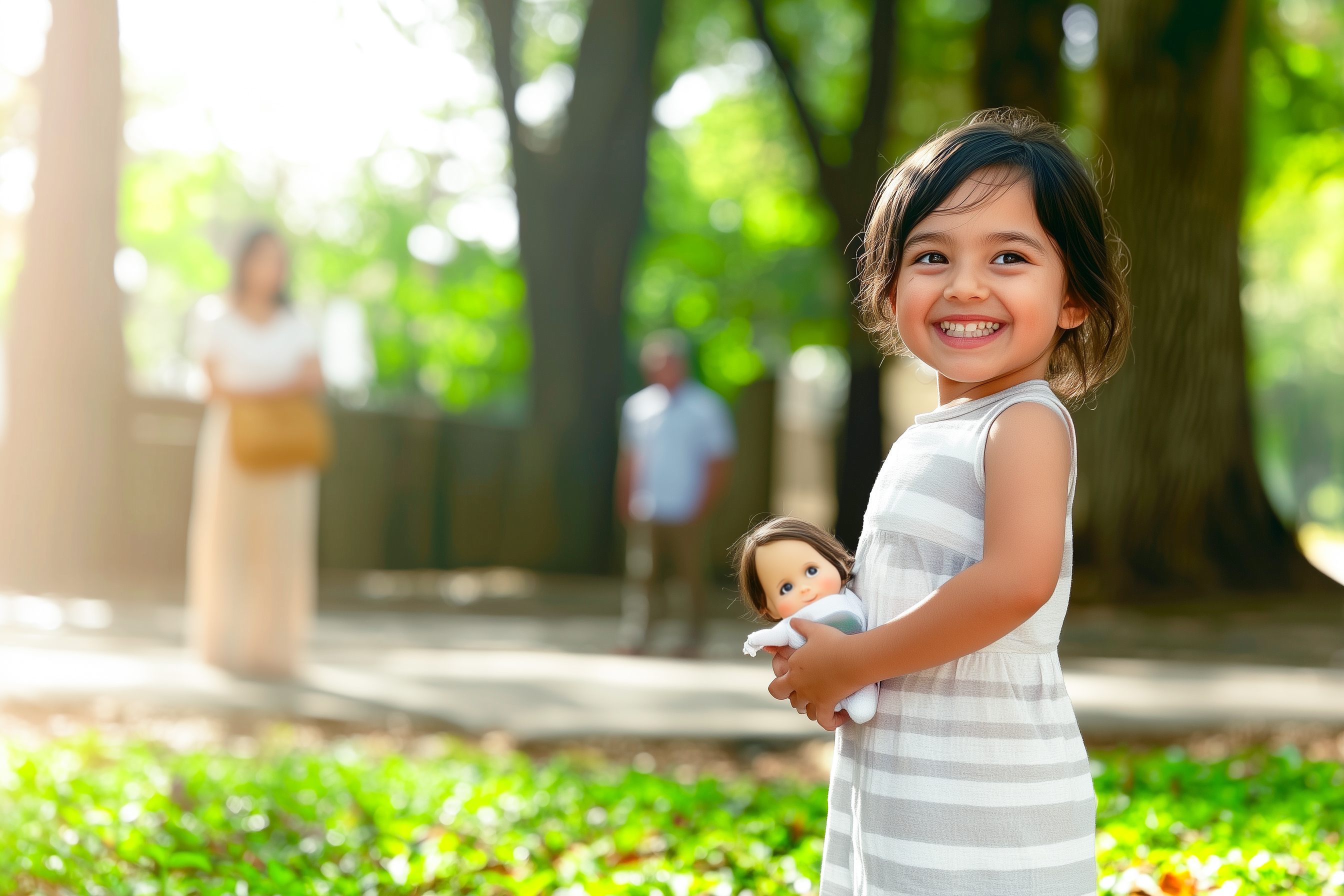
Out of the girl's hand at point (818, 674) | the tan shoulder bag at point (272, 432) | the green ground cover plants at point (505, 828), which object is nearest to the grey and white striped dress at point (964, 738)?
the girl's hand at point (818, 674)

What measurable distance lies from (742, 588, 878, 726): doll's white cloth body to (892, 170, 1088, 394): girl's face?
384 millimetres

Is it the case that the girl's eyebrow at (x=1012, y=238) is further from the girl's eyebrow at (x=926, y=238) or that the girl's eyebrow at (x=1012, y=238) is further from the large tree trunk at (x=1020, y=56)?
the large tree trunk at (x=1020, y=56)

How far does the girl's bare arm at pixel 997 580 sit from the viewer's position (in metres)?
1.82

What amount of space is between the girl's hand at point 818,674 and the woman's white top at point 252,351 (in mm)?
5057

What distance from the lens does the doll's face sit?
6.62ft

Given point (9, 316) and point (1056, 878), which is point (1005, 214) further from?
point (9, 316)

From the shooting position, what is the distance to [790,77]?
35.9 ft

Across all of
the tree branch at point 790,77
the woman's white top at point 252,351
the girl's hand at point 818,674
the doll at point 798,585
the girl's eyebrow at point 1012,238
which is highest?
the tree branch at point 790,77

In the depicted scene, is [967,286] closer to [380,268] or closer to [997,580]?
[997,580]

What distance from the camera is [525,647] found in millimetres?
8805

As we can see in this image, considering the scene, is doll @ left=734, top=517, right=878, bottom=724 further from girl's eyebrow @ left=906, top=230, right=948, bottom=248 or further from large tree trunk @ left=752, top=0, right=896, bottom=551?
large tree trunk @ left=752, top=0, right=896, bottom=551

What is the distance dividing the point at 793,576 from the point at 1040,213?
653 mm

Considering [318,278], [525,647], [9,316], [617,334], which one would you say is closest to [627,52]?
[617,334]

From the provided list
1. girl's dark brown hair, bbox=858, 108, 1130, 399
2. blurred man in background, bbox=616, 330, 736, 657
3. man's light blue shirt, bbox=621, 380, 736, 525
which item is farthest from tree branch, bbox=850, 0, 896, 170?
girl's dark brown hair, bbox=858, 108, 1130, 399
